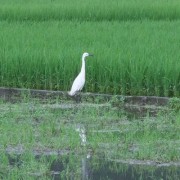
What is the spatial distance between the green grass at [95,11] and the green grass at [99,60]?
122 inches

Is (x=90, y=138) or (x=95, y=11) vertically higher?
(x=95, y=11)

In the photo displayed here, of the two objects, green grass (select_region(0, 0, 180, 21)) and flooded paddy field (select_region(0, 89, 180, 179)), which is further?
green grass (select_region(0, 0, 180, 21))

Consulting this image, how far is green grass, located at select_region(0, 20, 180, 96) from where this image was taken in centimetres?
1093

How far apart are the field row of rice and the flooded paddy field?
2.03ft

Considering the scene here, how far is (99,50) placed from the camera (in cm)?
1234

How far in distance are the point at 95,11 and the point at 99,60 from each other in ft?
21.5

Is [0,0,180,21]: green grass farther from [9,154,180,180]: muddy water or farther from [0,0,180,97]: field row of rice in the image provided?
[9,154,180,180]: muddy water

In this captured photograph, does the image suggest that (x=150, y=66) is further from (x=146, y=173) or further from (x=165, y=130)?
(x=146, y=173)

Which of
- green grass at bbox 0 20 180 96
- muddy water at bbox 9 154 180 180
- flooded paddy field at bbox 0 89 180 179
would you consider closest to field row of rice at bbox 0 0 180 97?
green grass at bbox 0 20 180 96

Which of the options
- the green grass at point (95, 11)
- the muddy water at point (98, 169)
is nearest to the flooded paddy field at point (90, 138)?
the muddy water at point (98, 169)

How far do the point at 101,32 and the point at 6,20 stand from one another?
148 inches

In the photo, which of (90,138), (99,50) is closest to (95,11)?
(99,50)

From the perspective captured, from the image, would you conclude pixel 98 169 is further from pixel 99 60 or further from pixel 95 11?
pixel 95 11

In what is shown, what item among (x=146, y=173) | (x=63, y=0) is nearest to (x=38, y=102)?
(x=146, y=173)
